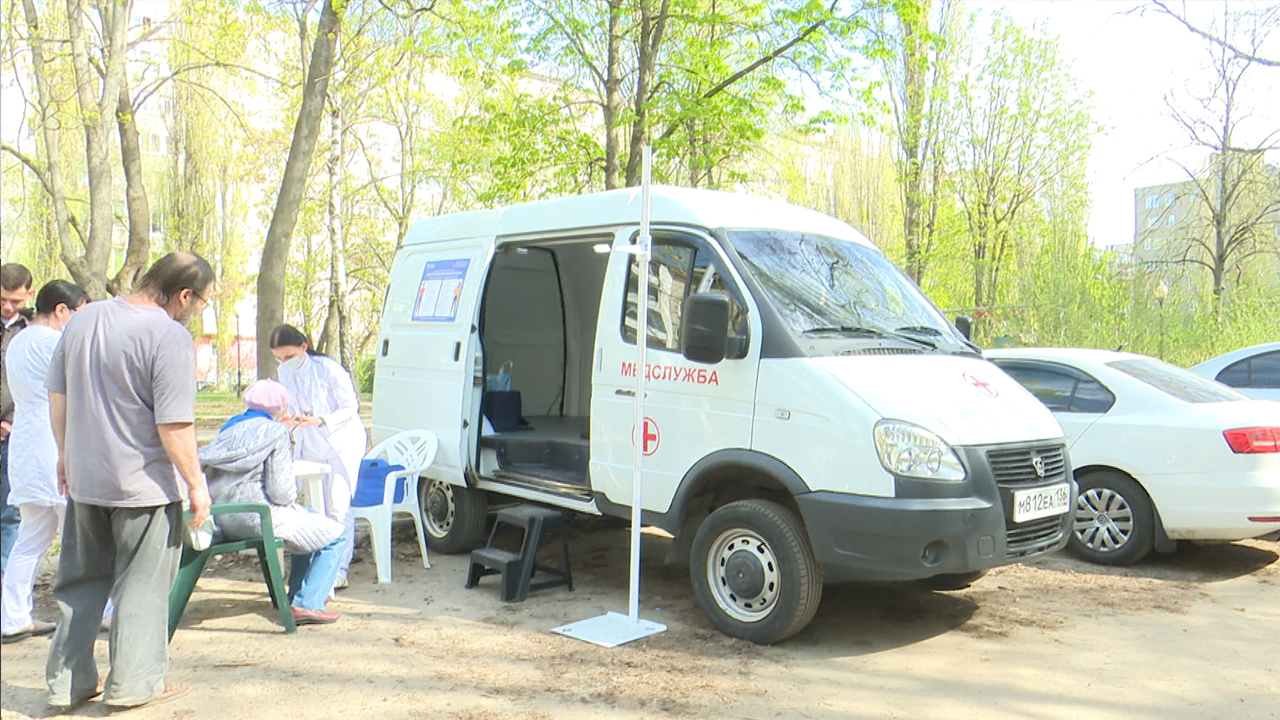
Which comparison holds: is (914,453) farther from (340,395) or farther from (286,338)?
(286,338)

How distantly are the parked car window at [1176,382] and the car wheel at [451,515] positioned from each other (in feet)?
16.1

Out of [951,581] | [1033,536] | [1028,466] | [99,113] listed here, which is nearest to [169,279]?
[1028,466]

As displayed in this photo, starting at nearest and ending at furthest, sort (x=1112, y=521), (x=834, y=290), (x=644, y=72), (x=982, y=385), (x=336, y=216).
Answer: (x=982, y=385)
(x=834, y=290)
(x=1112, y=521)
(x=644, y=72)
(x=336, y=216)

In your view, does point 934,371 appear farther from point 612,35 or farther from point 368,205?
point 368,205

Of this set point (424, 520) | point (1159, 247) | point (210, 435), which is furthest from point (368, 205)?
point (424, 520)

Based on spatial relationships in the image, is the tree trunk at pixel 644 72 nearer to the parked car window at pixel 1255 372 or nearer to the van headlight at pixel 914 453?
the parked car window at pixel 1255 372

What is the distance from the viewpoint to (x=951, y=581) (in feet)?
19.4

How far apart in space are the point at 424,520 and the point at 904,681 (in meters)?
4.30

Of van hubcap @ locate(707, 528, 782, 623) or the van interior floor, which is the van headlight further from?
the van interior floor

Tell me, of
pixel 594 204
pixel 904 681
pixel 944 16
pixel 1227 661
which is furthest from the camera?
pixel 944 16

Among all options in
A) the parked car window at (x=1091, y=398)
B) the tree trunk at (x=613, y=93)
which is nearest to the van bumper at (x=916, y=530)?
the parked car window at (x=1091, y=398)

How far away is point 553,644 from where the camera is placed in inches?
208

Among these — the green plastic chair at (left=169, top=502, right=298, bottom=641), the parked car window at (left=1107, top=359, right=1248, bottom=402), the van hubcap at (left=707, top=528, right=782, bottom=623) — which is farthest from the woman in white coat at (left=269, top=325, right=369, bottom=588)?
the parked car window at (left=1107, top=359, right=1248, bottom=402)

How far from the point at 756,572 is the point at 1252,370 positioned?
20.5 ft
